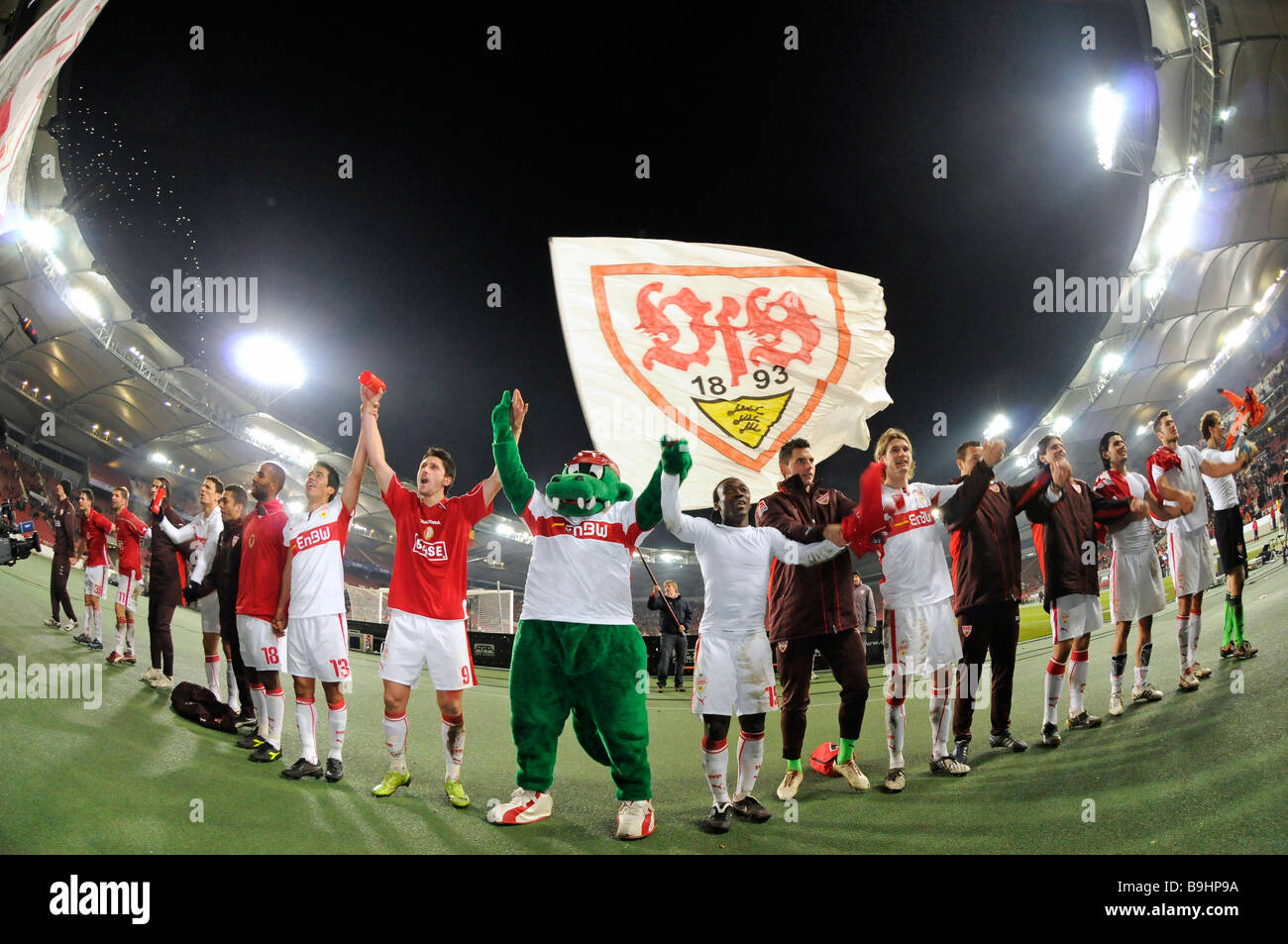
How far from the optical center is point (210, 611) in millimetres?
5930

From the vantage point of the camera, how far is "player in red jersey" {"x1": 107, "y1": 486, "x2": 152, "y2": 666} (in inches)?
255

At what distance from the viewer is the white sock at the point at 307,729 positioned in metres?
4.47

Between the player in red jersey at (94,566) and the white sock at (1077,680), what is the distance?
8122 millimetres

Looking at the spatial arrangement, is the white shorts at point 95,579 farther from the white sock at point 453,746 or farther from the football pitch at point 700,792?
the white sock at point 453,746

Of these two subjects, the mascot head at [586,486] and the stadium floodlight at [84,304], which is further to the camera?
the stadium floodlight at [84,304]

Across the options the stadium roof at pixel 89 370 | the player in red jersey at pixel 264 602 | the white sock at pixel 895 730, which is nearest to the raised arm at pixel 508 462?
the player in red jersey at pixel 264 602

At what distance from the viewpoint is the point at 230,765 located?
4.41 meters

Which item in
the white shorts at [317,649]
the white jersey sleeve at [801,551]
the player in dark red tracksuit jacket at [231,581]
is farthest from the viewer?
the player in dark red tracksuit jacket at [231,581]

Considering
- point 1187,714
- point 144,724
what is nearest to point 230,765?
point 144,724

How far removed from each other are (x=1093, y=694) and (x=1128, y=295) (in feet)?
21.8

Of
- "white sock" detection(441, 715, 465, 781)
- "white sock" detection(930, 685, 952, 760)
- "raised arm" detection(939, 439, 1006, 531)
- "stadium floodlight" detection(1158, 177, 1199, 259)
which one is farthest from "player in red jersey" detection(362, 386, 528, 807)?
"stadium floodlight" detection(1158, 177, 1199, 259)

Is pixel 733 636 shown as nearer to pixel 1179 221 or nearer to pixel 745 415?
pixel 745 415

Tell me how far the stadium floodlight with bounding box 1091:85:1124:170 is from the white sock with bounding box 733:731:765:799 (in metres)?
8.95

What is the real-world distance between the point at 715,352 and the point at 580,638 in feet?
7.01
